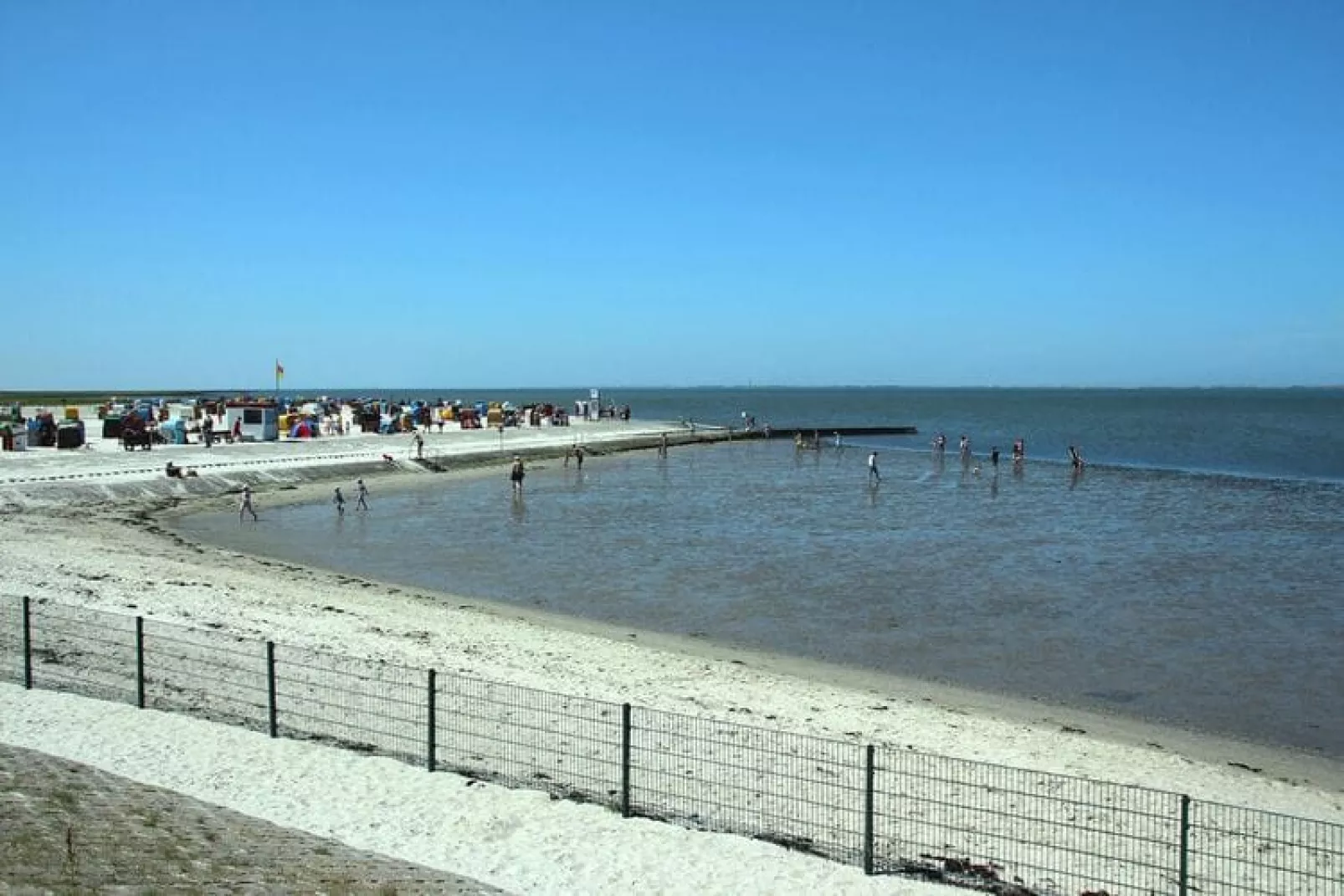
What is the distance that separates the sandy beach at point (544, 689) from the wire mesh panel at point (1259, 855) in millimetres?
694

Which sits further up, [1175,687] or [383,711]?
[383,711]

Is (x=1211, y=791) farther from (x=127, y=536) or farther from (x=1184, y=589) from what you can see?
(x=127, y=536)

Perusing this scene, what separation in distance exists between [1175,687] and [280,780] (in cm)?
1440

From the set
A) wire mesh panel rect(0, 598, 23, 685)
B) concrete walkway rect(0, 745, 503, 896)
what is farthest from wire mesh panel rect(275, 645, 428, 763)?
wire mesh panel rect(0, 598, 23, 685)

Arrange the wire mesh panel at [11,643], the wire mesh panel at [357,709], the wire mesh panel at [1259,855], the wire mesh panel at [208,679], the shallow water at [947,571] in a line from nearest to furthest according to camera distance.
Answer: the wire mesh panel at [1259,855] < the wire mesh panel at [357,709] < the wire mesh panel at [208,679] < the wire mesh panel at [11,643] < the shallow water at [947,571]

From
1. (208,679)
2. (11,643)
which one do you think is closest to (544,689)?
(208,679)

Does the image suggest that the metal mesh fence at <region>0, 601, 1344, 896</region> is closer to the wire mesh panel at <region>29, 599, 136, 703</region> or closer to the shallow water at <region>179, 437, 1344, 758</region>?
the wire mesh panel at <region>29, 599, 136, 703</region>

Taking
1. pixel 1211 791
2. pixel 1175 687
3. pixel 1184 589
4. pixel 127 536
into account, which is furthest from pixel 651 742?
pixel 127 536

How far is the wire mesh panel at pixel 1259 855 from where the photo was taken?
9.22 m

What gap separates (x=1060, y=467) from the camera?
68.2 metres

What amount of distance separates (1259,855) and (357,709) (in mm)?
9879

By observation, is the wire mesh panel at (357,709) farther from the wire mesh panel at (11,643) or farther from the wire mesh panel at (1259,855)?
the wire mesh panel at (1259,855)

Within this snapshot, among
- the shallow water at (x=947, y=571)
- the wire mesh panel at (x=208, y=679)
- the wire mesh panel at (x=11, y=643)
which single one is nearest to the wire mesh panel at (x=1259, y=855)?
the shallow water at (x=947, y=571)

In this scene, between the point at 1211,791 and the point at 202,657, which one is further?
the point at 202,657
